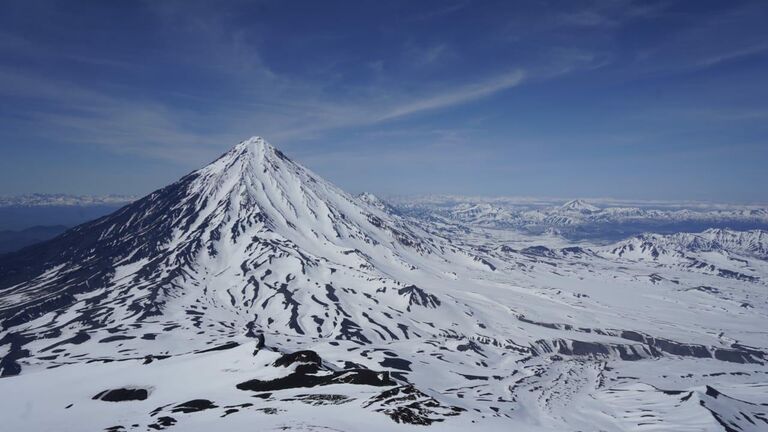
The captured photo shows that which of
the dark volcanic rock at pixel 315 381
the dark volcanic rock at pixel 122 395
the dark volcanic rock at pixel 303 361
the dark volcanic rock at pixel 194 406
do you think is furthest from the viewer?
the dark volcanic rock at pixel 303 361

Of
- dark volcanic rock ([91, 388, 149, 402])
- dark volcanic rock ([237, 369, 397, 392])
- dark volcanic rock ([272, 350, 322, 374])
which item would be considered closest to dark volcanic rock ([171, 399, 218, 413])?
dark volcanic rock ([237, 369, 397, 392])

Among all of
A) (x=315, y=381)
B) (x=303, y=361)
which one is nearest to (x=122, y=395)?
(x=303, y=361)

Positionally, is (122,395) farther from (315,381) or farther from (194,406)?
(315,381)

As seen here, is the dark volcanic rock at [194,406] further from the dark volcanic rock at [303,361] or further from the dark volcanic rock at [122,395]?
the dark volcanic rock at [303,361]

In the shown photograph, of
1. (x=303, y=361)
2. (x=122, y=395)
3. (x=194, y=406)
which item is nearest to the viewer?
(x=194, y=406)

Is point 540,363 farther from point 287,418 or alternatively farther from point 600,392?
point 287,418

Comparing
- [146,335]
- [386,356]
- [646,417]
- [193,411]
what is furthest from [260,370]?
[146,335]

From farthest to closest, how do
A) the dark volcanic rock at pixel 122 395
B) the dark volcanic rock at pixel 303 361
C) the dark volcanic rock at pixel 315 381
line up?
the dark volcanic rock at pixel 303 361 → the dark volcanic rock at pixel 315 381 → the dark volcanic rock at pixel 122 395

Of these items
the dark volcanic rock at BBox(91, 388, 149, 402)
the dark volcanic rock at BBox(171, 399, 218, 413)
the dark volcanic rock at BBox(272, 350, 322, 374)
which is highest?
the dark volcanic rock at BBox(272, 350, 322, 374)

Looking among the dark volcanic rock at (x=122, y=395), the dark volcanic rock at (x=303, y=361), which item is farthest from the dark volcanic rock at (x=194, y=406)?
the dark volcanic rock at (x=303, y=361)

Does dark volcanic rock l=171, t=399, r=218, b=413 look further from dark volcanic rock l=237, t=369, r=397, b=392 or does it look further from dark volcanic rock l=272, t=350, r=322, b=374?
dark volcanic rock l=272, t=350, r=322, b=374

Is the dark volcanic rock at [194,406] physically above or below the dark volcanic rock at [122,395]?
above
